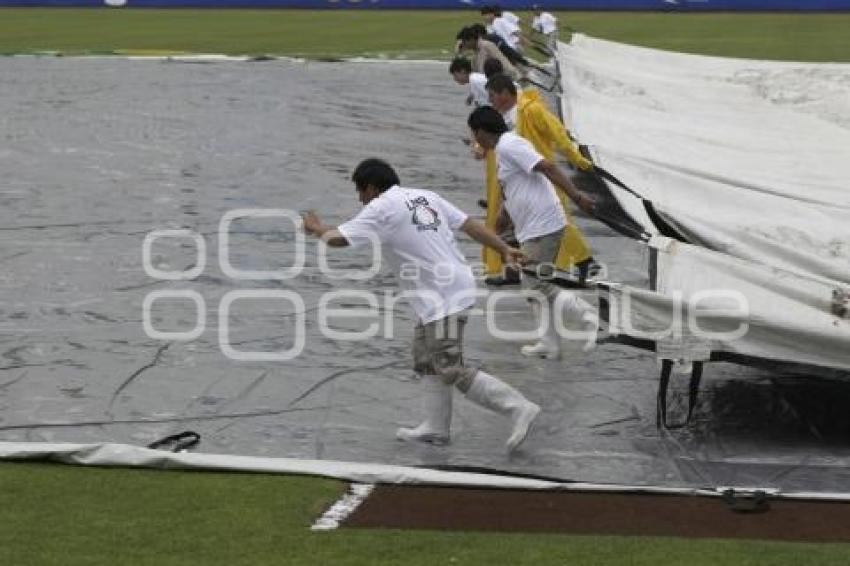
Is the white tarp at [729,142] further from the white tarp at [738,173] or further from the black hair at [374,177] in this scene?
the black hair at [374,177]

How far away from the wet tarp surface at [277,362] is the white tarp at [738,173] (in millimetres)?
617

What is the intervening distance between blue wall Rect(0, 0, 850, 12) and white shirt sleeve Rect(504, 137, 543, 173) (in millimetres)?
45210

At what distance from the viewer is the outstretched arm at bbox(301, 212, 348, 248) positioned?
9594mm

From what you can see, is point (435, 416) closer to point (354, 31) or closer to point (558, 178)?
point (558, 178)

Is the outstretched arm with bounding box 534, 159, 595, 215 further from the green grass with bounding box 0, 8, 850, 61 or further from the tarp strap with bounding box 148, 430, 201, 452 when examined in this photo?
the green grass with bounding box 0, 8, 850, 61

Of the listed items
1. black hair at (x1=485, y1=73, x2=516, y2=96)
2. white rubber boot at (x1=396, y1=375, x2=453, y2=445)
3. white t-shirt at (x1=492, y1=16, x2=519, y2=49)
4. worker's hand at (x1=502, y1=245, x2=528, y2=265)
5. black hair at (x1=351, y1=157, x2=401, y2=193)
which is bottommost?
white rubber boot at (x1=396, y1=375, x2=453, y2=445)

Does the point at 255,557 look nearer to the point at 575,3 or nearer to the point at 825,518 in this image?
the point at 825,518

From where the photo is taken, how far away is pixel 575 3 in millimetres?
58594

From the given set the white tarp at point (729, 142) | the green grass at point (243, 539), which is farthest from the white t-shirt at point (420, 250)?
the white tarp at point (729, 142)

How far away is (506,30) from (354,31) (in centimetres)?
1834

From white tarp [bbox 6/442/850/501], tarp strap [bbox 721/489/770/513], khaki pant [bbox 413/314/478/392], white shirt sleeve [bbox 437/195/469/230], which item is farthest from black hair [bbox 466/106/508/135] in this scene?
tarp strap [bbox 721/489/770/513]

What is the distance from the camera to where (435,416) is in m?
10.4

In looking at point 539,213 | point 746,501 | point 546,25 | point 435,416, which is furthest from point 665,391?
point 546,25

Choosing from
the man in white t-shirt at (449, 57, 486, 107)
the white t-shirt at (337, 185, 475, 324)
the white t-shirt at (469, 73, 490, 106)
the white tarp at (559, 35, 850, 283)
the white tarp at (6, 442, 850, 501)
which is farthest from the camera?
the white t-shirt at (469, 73, 490, 106)
